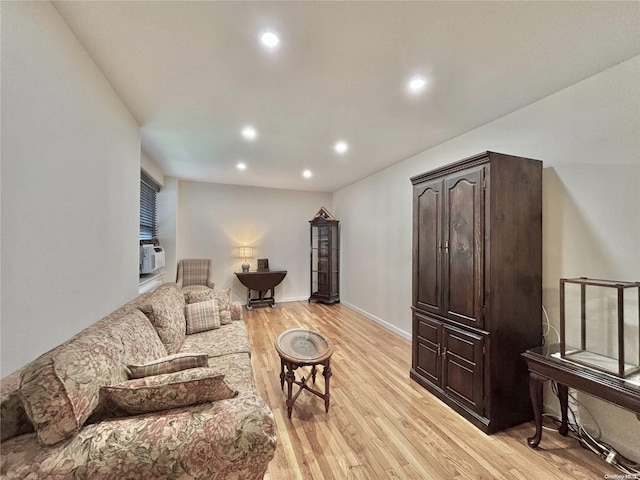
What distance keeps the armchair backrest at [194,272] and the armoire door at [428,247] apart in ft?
12.2

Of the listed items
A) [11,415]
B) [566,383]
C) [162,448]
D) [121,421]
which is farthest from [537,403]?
[11,415]

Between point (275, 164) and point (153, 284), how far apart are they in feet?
8.27

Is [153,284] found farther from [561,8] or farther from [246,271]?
[561,8]

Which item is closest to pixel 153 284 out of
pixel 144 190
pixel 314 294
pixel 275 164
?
pixel 144 190

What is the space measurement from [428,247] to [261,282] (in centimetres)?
356

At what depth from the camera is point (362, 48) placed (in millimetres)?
1533

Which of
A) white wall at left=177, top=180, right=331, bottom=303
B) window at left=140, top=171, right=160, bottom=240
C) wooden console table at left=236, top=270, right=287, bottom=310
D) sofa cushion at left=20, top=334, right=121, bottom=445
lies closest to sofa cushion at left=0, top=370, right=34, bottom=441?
sofa cushion at left=20, top=334, right=121, bottom=445

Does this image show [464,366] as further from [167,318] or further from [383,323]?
[167,318]

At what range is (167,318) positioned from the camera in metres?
2.01

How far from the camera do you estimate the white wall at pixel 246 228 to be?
16.8 feet

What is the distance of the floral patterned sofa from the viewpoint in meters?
0.86

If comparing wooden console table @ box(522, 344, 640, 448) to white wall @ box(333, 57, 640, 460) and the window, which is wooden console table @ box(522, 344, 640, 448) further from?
the window

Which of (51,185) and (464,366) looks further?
(464,366)

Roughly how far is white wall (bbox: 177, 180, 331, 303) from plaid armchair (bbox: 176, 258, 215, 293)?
35 cm
